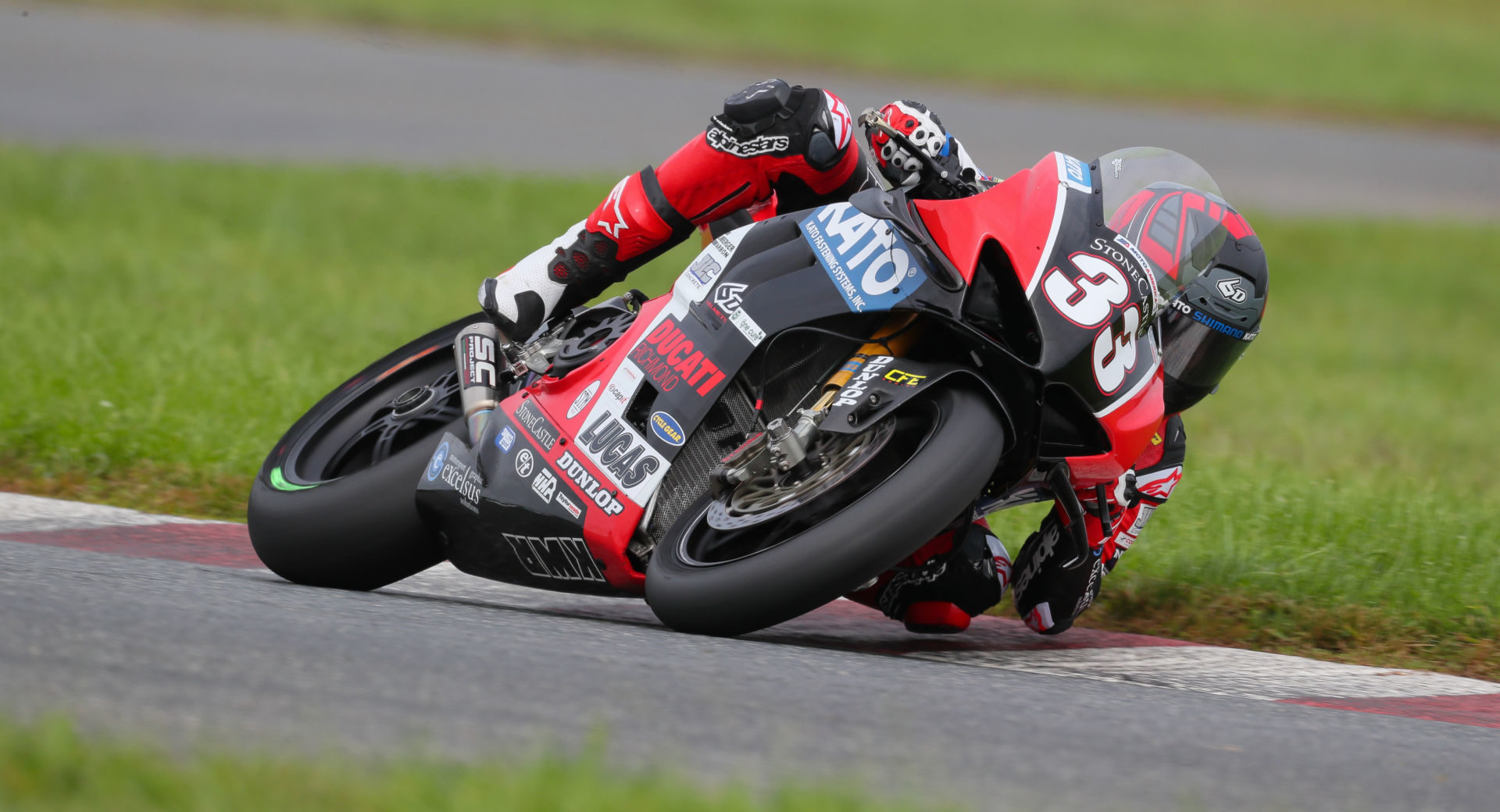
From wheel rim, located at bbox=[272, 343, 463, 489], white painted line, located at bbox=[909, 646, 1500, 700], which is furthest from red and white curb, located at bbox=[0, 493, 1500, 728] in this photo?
wheel rim, located at bbox=[272, 343, 463, 489]

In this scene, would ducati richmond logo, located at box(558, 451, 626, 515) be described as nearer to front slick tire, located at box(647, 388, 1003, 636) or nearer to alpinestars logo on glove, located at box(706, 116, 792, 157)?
front slick tire, located at box(647, 388, 1003, 636)

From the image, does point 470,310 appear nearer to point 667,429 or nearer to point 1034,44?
point 667,429

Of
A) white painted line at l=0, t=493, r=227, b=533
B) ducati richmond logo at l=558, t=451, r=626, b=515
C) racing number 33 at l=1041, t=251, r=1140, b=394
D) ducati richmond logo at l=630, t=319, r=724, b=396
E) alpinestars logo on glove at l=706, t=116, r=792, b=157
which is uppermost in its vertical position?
alpinestars logo on glove at l=706, t=116, r=792, b=157

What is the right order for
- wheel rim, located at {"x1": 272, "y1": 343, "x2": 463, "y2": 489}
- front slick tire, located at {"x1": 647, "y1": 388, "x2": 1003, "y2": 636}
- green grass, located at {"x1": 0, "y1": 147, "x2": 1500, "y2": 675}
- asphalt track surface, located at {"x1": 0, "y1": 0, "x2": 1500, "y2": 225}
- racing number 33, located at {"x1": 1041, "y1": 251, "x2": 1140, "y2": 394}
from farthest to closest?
asphalt track surface, located at {"x1": 0, "y1": 0, "x2": 1500, "y2": 225}
green grass, located at {"x1": 0, "y1": 147, "x2": 1500, "y2": 675}
wheel rim, located at {"x1": 272, "y1": 343, "x2": 463, "y2": 489}
racing number 33, located at {"x1": 1041, "y1": 251, "x2": 1140, "y2": 394}
front slick tire, located at {"x1": 647, "y1": 388, "x2": 1003, "y2": 636}

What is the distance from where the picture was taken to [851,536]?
3297mm

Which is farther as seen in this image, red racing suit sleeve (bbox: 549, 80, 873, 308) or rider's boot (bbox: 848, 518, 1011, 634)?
rider's boot (bbox: 848, 518, 1011, 634)

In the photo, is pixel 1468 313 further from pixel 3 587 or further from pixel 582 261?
pixel 3 587

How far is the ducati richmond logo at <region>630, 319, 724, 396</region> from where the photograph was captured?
3805 millimetres

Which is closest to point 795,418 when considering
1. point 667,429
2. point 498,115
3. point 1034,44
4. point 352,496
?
point 667,429

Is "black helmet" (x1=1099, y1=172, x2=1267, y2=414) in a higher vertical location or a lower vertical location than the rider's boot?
higher

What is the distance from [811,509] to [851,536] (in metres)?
0.21

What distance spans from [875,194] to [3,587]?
2053 millimetres

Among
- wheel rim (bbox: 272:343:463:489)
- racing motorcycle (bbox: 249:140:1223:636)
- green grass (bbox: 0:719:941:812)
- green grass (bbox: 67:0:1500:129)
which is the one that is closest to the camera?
green grass (bbox: 0:719:941:812)

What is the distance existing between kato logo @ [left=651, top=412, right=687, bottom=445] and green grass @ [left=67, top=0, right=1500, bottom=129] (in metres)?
15.5
